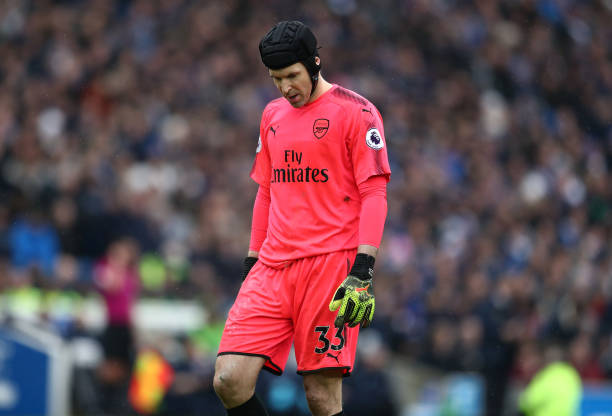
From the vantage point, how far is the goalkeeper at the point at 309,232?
203 inches

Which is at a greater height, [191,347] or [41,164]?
[41,164]

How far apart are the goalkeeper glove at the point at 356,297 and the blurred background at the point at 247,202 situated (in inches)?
268

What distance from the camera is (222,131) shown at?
16516 millimetres

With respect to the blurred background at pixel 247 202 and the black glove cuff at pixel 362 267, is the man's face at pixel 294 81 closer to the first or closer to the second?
the black glove cuff at pixel 362 267

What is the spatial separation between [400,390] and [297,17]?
28.4 ft

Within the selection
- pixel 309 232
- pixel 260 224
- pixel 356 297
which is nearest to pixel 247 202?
pixel 260 224

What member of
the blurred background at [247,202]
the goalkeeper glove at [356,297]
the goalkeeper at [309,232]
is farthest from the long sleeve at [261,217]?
the blurred background at [247,202]

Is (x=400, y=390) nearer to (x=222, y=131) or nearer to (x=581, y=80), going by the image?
(x=222, y=131)

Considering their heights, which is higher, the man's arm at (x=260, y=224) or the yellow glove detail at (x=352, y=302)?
the man's arm at (x=260, y=224)

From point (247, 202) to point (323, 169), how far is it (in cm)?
1025

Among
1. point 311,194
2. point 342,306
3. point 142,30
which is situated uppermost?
point 142,30

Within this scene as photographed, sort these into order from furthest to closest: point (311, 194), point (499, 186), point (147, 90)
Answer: point (499, 186), point (147, 90), point (311, 194)

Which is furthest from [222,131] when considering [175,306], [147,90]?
[175,306]

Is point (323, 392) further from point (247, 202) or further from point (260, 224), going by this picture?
point (247, 202)
